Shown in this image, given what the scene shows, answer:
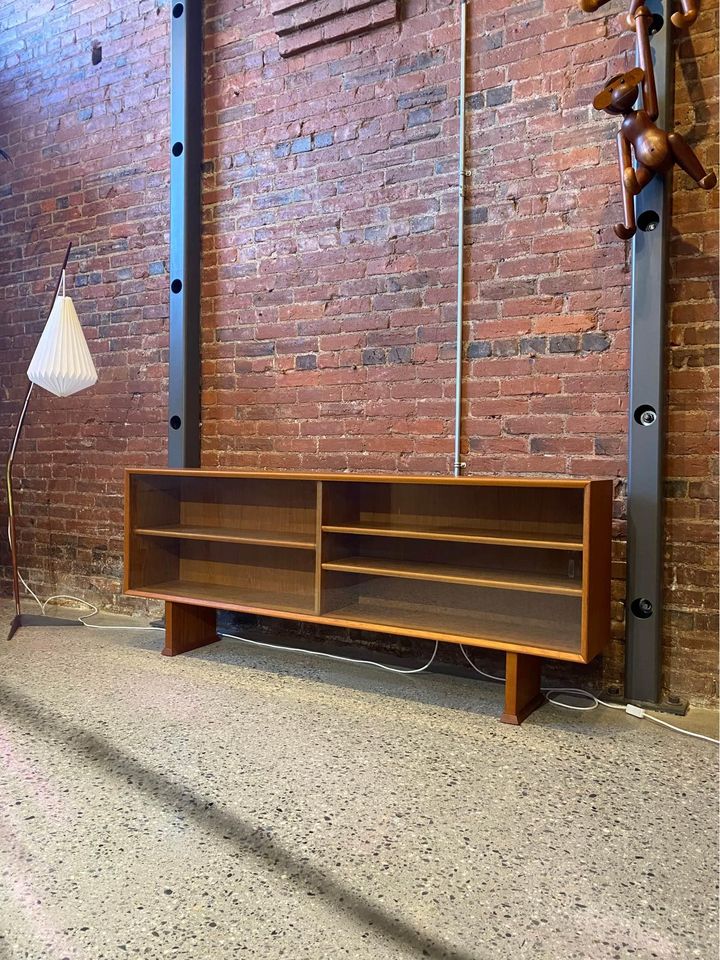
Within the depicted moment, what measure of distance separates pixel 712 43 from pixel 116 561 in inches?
141

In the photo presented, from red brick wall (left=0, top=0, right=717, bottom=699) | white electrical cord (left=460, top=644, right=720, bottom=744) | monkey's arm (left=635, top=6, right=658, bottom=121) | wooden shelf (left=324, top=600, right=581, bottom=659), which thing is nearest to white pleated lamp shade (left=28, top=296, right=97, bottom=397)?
red brick wall (left=0, top=0, right=717, bottom=699)

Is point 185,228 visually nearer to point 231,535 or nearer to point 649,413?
point 231,535

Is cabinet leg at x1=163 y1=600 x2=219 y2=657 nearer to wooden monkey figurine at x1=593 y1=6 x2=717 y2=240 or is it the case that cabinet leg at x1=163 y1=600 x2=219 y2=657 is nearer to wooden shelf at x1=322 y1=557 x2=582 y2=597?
wooden shelf at x1=322 y1=557 x2=582 y2=597

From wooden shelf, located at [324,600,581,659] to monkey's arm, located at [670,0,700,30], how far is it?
202 centimetres

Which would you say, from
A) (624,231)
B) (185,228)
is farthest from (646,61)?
(185,228)

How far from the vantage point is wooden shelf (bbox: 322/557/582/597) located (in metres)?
2.26

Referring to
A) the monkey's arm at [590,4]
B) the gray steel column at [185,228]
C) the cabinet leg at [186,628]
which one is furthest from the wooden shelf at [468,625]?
the monkey's arm at [590,4]

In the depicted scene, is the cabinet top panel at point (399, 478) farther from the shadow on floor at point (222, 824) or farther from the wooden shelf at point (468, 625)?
the shadow on floor at point (222, 824)

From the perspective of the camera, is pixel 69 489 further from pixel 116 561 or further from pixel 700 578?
pixel 700 578

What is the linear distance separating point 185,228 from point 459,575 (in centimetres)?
226

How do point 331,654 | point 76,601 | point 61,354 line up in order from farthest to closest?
point 76,601 → point 61,354 → point 331,654

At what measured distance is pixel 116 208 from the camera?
3.80 meters

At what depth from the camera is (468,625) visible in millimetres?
2469

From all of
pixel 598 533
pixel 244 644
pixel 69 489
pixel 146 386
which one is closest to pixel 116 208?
pixel 146 386
